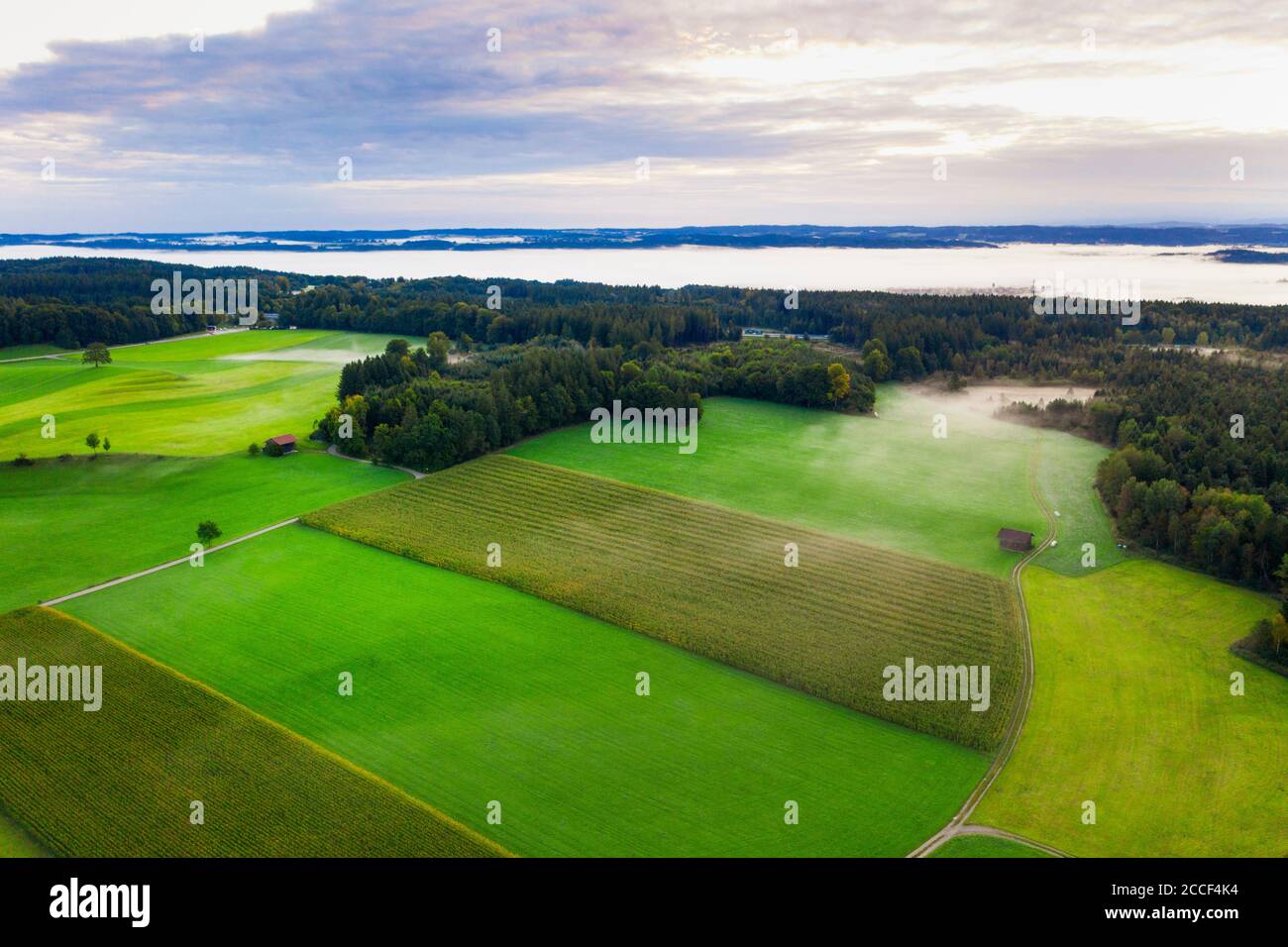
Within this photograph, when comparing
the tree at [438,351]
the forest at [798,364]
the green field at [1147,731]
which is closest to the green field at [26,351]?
the forest at [798,364]

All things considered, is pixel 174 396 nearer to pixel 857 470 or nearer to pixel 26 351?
pixel 26 351

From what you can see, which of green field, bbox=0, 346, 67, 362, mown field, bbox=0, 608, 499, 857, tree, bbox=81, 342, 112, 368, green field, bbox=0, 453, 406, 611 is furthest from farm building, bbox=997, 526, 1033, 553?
green field, bbox=0, 346, 67, 362

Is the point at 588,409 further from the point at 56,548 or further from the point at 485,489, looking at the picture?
the point at 56,548

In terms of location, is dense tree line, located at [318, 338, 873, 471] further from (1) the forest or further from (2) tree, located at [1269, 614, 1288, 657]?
(2) tree, located at [1269, 614, 1288, 657]

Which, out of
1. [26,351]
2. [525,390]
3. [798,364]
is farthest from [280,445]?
[26,351]

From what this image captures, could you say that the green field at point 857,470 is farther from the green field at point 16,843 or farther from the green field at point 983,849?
the green field at point 16,843

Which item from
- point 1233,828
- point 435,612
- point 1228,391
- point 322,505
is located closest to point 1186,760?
point 1233,828
